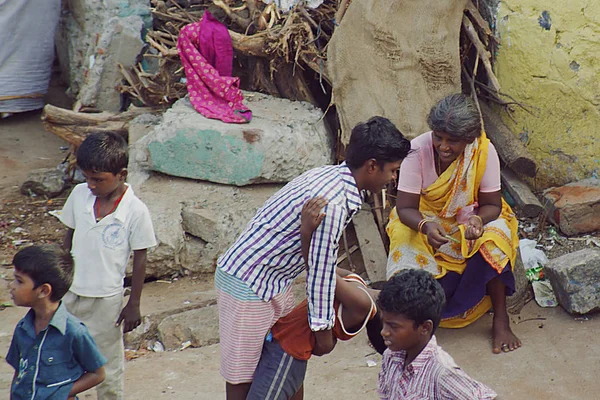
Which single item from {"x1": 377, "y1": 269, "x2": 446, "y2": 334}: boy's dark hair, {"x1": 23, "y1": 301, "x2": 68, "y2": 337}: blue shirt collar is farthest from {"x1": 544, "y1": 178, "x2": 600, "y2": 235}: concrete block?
{"x1": 23, "y1": 301, "x2": 68, "y2": 337}: blue shirt collar

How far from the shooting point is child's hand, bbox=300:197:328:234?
2.65 m

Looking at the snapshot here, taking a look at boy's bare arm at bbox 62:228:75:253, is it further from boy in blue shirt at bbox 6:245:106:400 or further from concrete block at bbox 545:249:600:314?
concrete block at bbox 545:249:600:314

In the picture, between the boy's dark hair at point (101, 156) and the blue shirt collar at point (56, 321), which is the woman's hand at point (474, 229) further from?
the blue shirt collar at point (56, 321)

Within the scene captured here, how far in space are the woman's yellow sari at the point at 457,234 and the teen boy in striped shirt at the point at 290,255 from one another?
1.41 m

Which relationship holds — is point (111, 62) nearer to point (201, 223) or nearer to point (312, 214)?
point (201, 223)

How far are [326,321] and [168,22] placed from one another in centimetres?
455

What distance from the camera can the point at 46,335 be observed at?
2.64 m

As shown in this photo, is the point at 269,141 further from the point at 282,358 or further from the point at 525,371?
the point at 282,358

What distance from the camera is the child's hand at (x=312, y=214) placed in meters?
2.65

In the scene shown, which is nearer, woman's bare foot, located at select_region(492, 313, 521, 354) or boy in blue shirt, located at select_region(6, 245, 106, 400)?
boy in blue shirt, located at select_region(6, 245, 106, 400)

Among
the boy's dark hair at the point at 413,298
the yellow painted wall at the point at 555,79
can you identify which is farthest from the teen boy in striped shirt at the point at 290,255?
the yellow painted wall at the point at 555,79

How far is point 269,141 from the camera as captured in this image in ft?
17.7

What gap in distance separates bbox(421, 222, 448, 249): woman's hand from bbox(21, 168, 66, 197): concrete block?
12.6 ft

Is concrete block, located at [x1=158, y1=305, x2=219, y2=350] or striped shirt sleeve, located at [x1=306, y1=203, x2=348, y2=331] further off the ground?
striped shirt sleeve, located at [x1=306, y1=203, x2=348, y2=331]
